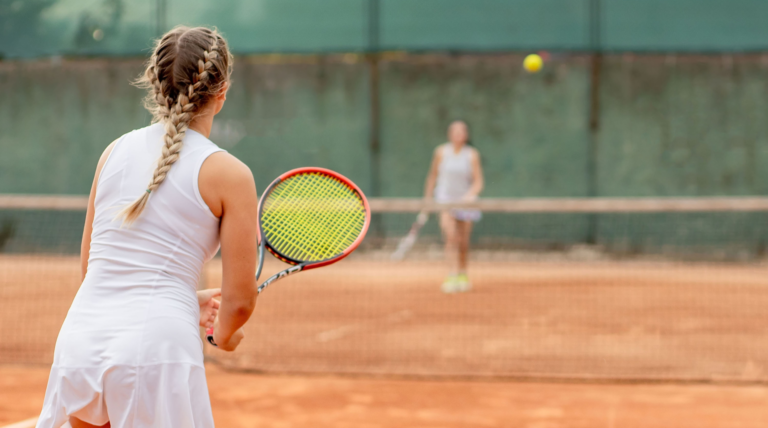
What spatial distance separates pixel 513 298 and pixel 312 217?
181 inches

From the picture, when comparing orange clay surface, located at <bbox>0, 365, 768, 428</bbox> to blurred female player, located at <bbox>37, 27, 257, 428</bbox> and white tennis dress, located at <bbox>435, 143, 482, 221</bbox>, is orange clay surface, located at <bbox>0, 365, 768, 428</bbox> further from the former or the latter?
white tennis dress, located at <bbox>435, 143, 482, 221</bbox>

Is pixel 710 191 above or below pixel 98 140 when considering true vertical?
below

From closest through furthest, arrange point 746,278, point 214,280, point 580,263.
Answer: point 214,280
point 746,278
point 580,263

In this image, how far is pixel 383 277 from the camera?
784cm

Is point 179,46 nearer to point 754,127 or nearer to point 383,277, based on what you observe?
point 383,277

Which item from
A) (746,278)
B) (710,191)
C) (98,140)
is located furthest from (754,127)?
(98,140)

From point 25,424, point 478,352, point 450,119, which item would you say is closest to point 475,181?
point 478,352

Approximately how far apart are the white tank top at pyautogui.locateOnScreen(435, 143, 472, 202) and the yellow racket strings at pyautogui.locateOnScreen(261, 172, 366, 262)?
205 inches

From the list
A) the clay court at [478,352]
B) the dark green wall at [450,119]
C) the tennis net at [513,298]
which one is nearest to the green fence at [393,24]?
the dark green wall at [450,119]

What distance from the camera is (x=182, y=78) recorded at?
4.56ft

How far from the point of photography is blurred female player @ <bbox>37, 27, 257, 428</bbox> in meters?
1.33

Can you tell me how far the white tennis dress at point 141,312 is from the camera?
133cm

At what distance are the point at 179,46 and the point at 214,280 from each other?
6.15 metres

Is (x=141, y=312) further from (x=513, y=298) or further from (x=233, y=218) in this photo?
(x=513, y=298)
